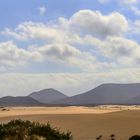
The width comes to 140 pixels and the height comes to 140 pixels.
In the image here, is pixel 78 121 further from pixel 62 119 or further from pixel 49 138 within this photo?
pixel 49 138

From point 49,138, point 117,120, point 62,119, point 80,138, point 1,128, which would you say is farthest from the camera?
point 62,119

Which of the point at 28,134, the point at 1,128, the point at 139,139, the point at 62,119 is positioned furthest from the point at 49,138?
the point at 62,119

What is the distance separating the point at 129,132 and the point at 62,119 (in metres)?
10.0

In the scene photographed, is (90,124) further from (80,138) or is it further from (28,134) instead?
(28,134)

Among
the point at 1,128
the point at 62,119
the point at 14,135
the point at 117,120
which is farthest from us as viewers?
the point at 62,119

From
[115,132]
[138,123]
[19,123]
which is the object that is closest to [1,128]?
[19,123]

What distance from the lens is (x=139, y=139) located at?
18.8m

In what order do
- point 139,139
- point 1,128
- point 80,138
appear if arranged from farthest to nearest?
point 80,138 → point 139,139 → point 1,128

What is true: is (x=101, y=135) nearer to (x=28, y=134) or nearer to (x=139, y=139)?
(x=139, y=139)

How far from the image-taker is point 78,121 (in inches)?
1251

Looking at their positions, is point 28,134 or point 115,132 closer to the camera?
point 28,134

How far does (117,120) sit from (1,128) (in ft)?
57.9

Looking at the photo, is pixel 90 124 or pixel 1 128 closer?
pixel 1 128

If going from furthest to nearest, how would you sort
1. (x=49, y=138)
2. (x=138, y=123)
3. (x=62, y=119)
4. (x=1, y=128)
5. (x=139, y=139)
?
(x=62, y=119) < (x=138, y=123) < (x=139, y=139) < (x=1, y=128) < (x=49, y=138)
